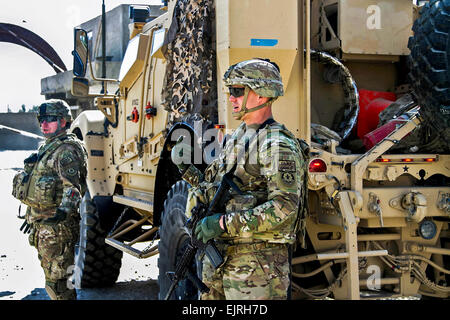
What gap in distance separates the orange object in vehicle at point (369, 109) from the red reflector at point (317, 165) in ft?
3.26

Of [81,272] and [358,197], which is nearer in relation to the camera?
[358,197]

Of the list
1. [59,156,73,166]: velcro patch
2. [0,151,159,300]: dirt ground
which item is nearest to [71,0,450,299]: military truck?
[59,156,73,166]: velcro patch

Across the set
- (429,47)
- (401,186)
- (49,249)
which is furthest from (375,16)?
(49,249)

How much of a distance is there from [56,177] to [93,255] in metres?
1.38

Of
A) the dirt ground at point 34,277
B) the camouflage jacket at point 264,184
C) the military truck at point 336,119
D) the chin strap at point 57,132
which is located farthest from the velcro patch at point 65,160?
the camouflage jacket at point 264,184

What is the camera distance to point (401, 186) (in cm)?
431

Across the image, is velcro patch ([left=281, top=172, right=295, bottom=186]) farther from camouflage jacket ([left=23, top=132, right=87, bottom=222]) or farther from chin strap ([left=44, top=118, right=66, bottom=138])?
chin strap ([left=44, top=118, right=66, bottom=138])

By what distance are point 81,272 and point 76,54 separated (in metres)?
2.33

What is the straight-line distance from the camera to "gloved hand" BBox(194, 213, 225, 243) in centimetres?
285

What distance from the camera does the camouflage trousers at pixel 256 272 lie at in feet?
9.60

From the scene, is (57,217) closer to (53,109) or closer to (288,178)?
(53,109)

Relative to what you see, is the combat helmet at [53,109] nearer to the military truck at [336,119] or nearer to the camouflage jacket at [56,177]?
the camouflage jacket at [56,177]
